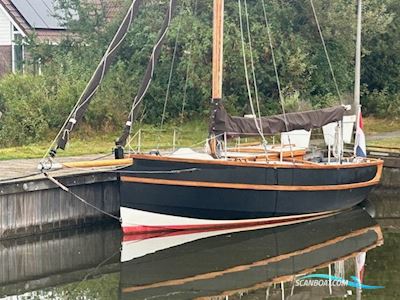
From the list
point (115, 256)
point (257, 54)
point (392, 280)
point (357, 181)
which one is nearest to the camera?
point (392, 280)

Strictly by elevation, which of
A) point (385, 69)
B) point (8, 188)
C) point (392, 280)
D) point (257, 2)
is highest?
point (257, 2)

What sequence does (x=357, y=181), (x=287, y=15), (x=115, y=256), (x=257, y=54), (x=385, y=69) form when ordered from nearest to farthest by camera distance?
(x=115, y=256) → (x=357, y=181) → (x=257, y=54) → (x=287, y=15) → (x=385, y=69)

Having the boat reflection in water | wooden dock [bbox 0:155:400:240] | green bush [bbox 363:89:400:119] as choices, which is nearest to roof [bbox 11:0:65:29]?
green bush [bbox 363:89:400:119]

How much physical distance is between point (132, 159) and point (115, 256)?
2249 mm

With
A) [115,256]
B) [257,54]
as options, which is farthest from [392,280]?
[257,54]

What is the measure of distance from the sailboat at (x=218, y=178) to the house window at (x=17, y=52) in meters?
15.8

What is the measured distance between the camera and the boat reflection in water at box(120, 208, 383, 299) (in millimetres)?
16516

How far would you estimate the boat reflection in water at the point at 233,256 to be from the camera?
16.5 meters

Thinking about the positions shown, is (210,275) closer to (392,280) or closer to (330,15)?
(392,280)

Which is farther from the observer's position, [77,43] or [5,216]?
[77,43]

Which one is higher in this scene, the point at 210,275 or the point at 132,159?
the point at 132,159

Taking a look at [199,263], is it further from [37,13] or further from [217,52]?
[37,13]

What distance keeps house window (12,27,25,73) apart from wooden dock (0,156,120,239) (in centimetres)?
1423

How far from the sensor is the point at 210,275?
679 inches
